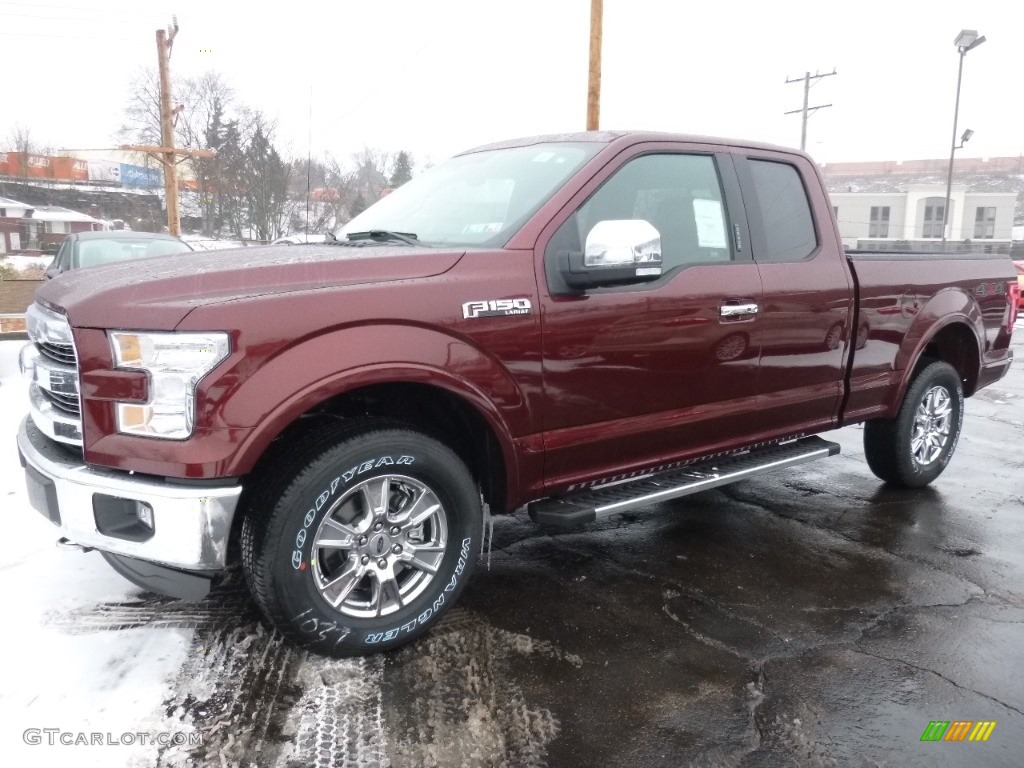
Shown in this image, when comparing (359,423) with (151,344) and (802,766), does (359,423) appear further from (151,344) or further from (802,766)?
(802,766)

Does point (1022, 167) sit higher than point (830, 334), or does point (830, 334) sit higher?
point (1022, 167)

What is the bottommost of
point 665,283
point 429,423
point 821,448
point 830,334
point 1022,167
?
point 821,448

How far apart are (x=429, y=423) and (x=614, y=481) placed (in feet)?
2.99

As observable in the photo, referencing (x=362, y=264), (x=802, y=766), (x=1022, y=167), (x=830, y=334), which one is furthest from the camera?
(x=1022, y=167)

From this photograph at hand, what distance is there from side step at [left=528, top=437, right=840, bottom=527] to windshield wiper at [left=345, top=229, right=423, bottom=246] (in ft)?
4.03

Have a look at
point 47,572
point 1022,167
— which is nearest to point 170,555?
point 47,572

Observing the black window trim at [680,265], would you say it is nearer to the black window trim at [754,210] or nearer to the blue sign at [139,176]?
the black window trim at [754,210]

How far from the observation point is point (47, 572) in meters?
3.41

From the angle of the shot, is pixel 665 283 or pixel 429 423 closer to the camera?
pixel 429 423

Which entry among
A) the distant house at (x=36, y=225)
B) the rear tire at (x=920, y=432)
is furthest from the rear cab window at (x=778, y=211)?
the distant house at (x=36, y=225)

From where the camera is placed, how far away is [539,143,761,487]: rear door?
3.10 m

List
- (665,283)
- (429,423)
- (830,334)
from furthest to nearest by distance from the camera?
(830,334) < (665,283) < (429,423)

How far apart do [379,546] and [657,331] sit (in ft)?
4.77

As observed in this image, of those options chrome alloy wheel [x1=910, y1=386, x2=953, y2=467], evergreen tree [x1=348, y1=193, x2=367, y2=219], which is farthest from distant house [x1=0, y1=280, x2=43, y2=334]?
chrome alloy wheel [x1=910, y1=386, x2=953, y2=467]
